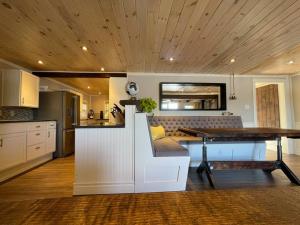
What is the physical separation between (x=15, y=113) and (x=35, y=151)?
1.07 meters

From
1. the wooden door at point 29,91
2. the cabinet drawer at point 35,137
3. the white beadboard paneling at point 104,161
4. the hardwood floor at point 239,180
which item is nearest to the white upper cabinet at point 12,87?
the wooden door at point 29,91

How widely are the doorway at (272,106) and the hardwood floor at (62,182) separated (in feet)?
6.41

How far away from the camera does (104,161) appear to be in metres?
2.26

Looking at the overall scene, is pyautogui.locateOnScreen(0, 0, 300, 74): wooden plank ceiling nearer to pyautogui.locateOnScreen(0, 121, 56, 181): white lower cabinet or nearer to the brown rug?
pyautogui.locateOnScreen(0, 121, 56, 181): white lower cabinet

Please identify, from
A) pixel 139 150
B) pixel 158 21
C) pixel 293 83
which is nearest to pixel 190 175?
pixel 139 150

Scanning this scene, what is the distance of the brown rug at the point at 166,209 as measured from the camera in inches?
17.1

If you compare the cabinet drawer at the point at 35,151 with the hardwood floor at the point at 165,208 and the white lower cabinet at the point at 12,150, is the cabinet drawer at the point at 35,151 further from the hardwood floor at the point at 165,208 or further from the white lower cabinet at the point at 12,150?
the hardwood floor at the point at 165,208

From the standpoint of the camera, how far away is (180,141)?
11.2 ft

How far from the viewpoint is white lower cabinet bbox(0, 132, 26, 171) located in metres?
2.62

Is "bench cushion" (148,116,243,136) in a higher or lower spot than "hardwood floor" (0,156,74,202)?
higher

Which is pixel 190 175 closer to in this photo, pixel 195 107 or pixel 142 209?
pixel 195 107

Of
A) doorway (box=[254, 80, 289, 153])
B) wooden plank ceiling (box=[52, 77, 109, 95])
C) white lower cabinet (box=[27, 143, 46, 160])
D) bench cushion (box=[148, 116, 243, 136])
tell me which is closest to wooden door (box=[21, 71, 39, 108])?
white lower cabinet (box=[27, 143, 46, 160])

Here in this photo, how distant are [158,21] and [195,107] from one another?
3025mm

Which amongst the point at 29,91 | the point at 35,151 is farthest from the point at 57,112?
the point at 35,151
